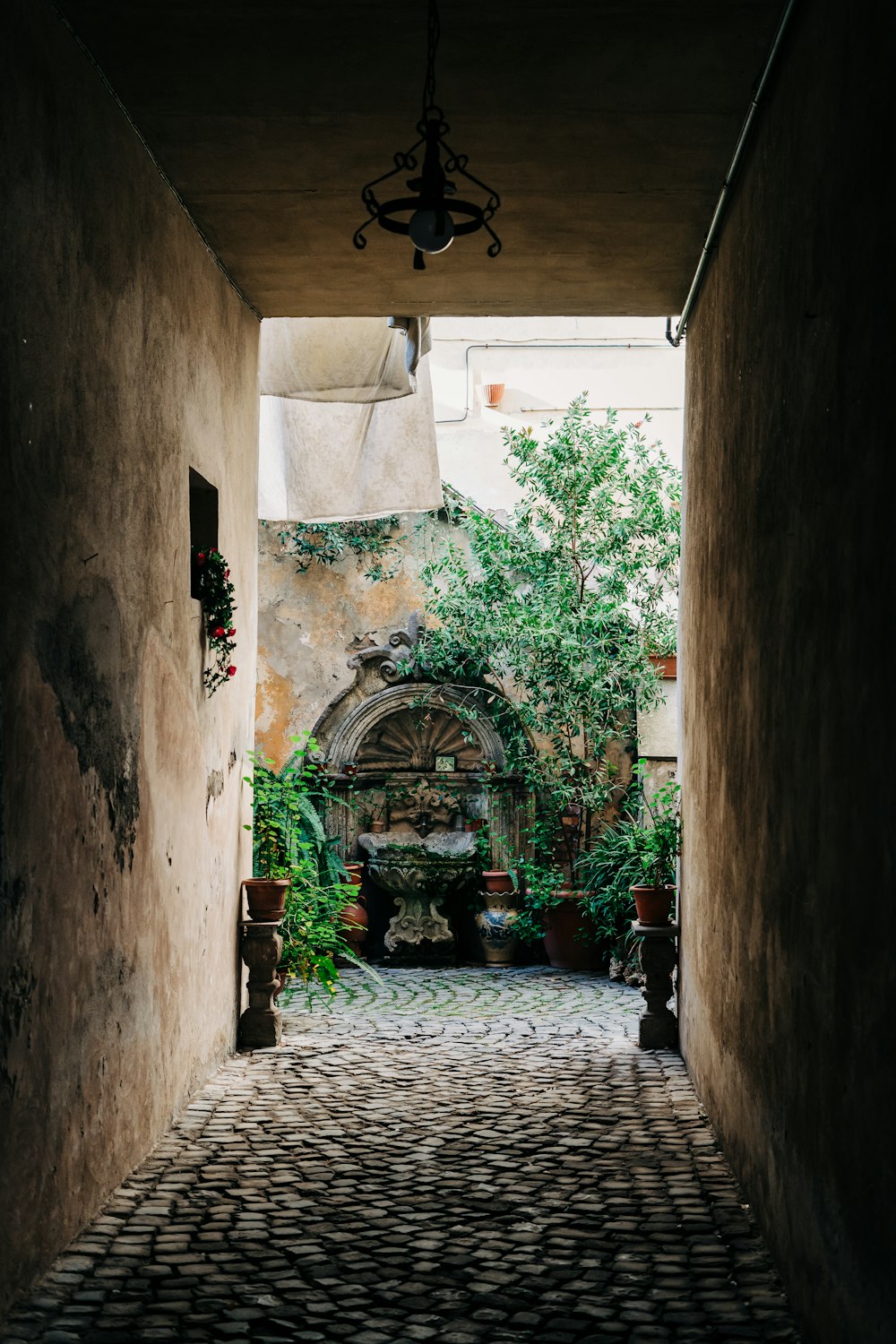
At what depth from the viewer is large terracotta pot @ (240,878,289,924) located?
7414 millimetres

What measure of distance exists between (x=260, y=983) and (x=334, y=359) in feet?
12.0

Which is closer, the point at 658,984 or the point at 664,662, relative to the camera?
the point at 658,984

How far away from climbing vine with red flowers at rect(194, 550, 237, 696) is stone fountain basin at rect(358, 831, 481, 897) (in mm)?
4359

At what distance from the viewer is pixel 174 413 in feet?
Result: 19.1

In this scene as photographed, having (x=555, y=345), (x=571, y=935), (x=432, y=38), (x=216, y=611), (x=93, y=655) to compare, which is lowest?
(x=571, y=935)

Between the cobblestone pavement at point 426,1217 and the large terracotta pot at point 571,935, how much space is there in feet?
10.5

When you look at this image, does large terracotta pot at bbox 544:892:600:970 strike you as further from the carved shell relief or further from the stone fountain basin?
the carved shell relief

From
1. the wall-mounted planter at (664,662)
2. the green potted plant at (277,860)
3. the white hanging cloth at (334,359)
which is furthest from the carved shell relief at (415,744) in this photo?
the white hanging cloth at (334,359)

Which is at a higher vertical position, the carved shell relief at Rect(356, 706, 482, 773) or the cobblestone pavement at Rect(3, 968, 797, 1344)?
the carved shell relief at Rect(356, 706, 482, 773)

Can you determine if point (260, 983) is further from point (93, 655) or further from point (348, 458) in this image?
point (348, 458)

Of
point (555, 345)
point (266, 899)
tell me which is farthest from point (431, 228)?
point (555, 345)

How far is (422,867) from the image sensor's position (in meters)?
10.8

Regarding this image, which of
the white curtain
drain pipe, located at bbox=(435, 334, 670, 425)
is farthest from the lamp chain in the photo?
drain pipe, located at bbox=(435, 334, 670, 425)

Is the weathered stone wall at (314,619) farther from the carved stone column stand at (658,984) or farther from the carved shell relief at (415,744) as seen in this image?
the carved stone column stand at (658,984)
